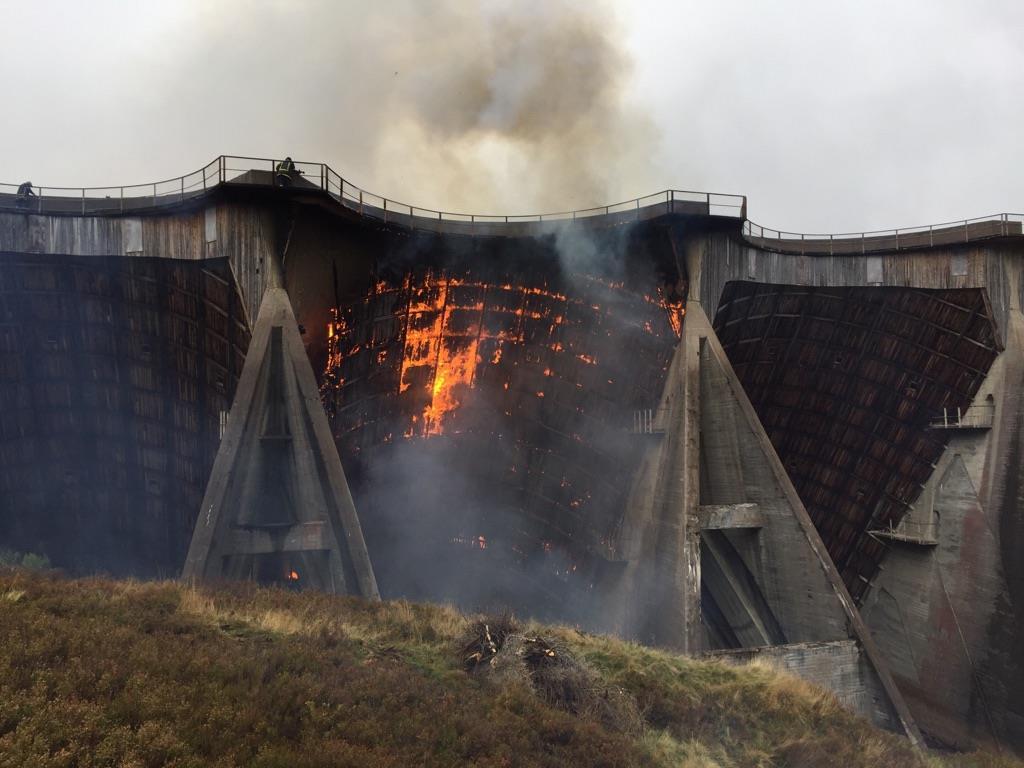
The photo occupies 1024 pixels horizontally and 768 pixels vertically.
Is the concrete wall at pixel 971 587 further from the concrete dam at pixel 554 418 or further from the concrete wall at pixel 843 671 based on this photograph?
the concrete wall at pixel 843 671

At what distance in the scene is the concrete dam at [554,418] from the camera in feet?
66.9

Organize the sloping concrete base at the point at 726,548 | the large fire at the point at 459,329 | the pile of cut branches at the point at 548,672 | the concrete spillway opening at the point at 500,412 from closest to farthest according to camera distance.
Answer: the pile of cut branches at the point at 548,672, the sloping concrete base at the point at 726,548, the large fire at the point at 459,329, the concrete spillway opening at the point at 500,412

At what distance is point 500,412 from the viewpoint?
29453 mm

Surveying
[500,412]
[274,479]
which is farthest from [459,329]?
[274,479]

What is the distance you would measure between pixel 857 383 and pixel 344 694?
2541 cm

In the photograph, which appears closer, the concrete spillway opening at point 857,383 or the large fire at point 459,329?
the large fire at point 459,329

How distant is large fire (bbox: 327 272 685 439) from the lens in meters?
24.4

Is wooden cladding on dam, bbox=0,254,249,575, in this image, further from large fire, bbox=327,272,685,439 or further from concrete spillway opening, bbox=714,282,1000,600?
concrete spillway opening, bbox=714,282,1000,600

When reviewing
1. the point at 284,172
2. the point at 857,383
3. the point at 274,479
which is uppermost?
the point at 284,172

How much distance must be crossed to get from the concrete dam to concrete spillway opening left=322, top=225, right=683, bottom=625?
0.37ft

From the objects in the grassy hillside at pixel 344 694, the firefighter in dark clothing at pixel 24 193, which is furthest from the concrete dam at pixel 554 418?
the grassy hillside at pixel 344 694

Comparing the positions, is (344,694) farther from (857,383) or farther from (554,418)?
(857,383)

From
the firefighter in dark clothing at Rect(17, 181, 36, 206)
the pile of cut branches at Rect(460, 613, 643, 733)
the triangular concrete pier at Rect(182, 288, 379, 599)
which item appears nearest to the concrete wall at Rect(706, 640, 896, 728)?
the pile of cut branches at Rect(460, 613, 643, 733)

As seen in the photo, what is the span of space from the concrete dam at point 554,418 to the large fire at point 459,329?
12 centimetres
